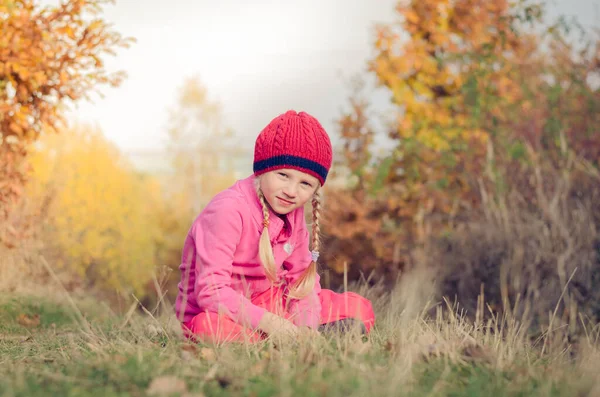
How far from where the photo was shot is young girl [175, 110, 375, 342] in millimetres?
3184

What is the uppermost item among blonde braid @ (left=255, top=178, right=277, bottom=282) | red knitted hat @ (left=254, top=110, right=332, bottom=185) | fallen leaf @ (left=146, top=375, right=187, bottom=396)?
red knitted hat @ (left=254, top=110, right=332, bottom=185)

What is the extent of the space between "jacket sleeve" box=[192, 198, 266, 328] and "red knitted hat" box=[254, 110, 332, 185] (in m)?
0.31

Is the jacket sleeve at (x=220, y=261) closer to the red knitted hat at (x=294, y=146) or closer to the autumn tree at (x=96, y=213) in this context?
the red knitted hat at (x=294, y=146)

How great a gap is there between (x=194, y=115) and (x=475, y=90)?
12687 mm

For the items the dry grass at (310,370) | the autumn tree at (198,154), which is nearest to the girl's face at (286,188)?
the dry grass at (310,370)

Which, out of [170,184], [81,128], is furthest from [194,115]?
[81,128]

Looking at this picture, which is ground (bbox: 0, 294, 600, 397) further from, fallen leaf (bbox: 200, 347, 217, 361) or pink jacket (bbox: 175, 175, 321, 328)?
pink jacket (bbox: 175, 175, 321, 328)

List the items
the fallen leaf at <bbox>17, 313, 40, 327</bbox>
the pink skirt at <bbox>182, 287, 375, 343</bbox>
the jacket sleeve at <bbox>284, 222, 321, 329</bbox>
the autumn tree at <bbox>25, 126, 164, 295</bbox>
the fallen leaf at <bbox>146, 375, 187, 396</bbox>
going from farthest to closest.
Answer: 1. the autumn tree at <bbox>25, 126, 164, 295</bbox>
2. the fallen leaf at <bbox>17, 313, 40, 327</bbox>
3. the jacket sleeve at <bbox>284, 222, 321, 329</bbox>
4. the pink skirt at <bbox>182, 287, 375, 343</bbox>
5. the fallen leaf at <bbox>146, 375, 187, 396</bbox>

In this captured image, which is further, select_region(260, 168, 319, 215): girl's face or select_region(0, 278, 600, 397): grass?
select_region(260, 168, 319, 215): girl's face

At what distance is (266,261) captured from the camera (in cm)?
335

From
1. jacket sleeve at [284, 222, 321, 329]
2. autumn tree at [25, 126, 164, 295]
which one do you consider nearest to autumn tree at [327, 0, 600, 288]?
jacket sleeve at [284, 222, 321, 329]

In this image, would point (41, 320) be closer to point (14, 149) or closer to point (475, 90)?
point (14, 149)

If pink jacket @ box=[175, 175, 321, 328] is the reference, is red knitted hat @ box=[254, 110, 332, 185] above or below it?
above

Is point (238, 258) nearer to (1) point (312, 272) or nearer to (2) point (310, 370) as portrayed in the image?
(1) point (312, 272)
